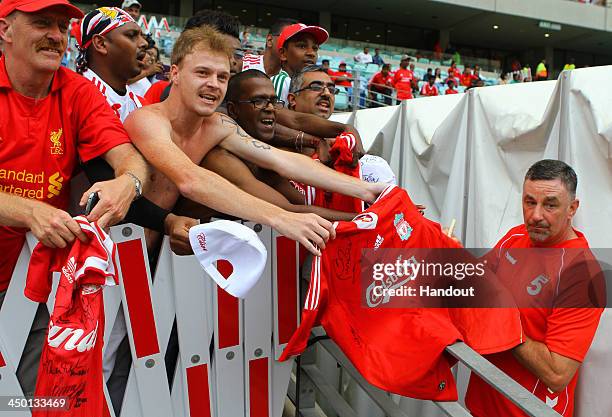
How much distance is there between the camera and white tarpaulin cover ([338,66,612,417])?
2.73 meters

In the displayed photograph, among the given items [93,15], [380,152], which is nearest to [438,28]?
[380,152]

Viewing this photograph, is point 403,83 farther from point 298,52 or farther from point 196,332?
point 196,332

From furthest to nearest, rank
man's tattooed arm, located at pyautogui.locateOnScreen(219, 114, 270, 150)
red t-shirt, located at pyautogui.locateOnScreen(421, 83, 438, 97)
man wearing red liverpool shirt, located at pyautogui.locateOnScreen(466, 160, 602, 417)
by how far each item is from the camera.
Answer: red t-shirt, located at pyautogui.locateOnScreen(421, 83, 438, 97) < man's tattooed arm, located at pyautogui.locateOnScreen(219, 114, 270, 150) < man wearing red liverpool shirt, located at pyautogui.locateOnScreen(466, 160, 602, 417)

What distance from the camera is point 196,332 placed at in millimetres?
2242

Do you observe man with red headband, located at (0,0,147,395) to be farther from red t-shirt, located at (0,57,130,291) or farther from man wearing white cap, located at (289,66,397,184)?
man wearing white cap, located at (289,66,397,184)

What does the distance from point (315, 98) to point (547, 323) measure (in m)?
1.85

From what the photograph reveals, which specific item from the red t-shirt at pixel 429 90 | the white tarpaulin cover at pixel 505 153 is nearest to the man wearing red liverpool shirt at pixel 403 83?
the red t-shirt at pixel 429 90

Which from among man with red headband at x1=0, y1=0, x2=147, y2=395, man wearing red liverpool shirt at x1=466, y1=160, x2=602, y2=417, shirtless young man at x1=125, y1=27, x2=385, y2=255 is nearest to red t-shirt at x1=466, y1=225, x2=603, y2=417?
man wearing red liverpool shirt at x1=466, y1=160, x2=602, y2=417

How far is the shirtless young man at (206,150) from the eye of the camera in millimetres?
2045

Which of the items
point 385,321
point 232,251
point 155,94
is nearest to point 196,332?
point 232,251

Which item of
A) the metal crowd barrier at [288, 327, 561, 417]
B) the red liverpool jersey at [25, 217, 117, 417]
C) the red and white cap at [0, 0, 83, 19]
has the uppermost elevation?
the red and white cap at [0, 0, 83, 19]

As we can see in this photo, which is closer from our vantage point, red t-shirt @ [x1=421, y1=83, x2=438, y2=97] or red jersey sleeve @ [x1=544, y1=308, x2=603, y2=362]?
red jersey sleeve @ [x1=544, y1=308, x2=603, y2=362]

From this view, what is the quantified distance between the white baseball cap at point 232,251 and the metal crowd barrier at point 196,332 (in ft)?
1.01

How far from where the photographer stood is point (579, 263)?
2.44m
